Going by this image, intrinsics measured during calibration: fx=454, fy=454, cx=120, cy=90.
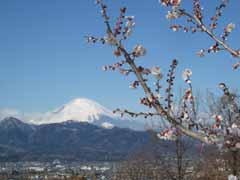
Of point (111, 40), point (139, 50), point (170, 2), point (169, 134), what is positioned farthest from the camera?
point (170, 2)

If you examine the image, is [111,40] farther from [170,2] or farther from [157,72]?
[170,2]

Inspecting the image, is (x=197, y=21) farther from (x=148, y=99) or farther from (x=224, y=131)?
(x=148, y=99)

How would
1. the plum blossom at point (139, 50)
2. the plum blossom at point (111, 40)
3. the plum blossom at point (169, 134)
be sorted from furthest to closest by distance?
the plum blossom at point (169, 134)
the plum blossom at point (139, 50)
the plum blossom at point (111, 40)

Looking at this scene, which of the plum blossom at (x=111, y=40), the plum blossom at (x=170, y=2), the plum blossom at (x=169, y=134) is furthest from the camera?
the plum blossom at (x=170, y=2)

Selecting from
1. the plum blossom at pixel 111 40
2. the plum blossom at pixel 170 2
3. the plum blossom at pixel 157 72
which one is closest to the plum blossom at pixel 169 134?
the plum blossom at pixel 157 72

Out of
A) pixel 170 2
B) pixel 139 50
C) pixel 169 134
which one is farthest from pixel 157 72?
pixel 170 2

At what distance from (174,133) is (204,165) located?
17.8 m

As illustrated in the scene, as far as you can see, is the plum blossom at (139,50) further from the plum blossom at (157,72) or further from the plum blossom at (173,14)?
the plum blossom at (173,14)

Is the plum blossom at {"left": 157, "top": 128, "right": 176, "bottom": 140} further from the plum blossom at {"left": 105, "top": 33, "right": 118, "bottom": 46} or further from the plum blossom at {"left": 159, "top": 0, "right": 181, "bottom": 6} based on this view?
the plum blossom at {"left": 159, "top": 0, "right": 181, "bottom": 6}

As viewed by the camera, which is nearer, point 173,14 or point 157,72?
point 157,72

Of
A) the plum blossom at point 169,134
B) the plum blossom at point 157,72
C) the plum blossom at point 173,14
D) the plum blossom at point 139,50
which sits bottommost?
the plum blossom at point 169,134

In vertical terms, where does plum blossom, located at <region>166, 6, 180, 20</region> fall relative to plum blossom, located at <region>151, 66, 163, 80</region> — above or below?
above

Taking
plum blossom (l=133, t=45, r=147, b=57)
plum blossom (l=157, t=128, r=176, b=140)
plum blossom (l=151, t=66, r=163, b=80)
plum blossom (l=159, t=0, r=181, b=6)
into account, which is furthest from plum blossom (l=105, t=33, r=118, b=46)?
plum blossom (l=159, t=0, r=181, b=6)

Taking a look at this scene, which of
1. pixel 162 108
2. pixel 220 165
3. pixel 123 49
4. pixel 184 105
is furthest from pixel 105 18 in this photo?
pixel 220 165
